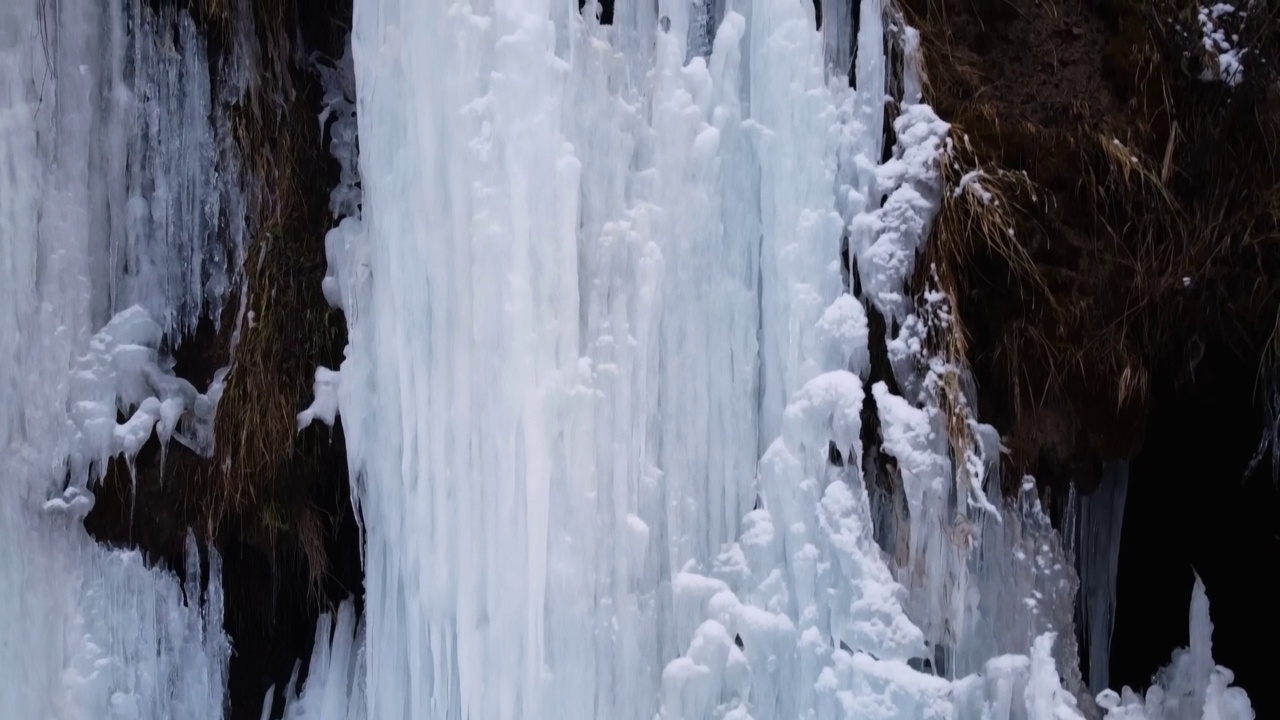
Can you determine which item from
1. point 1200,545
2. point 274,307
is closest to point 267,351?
point 274,307

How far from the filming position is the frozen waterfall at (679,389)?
2818 millimetres

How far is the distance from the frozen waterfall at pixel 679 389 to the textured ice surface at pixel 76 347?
34.0 inches

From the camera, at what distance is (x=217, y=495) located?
3.29 metres

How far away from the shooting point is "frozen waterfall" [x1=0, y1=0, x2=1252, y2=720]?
2.82m

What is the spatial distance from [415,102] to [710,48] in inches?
33.9

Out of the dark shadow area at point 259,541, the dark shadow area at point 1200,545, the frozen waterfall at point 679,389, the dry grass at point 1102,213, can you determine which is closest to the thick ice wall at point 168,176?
the dark shadow area at point 259,541

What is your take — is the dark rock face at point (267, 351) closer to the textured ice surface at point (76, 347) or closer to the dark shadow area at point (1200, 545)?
the textured ice surface at point (76, 347)

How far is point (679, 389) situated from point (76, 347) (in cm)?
196

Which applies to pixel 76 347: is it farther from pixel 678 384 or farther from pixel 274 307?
pixel 678 384

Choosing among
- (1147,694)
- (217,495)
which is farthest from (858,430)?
(217,495)

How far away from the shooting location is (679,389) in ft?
9.48

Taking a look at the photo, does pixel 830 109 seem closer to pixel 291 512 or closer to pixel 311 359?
pixel 311 359

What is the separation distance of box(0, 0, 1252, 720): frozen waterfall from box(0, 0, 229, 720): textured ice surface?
34.0 inches

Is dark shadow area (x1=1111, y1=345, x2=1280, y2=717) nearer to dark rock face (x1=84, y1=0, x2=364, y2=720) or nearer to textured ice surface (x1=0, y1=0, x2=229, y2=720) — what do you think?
dark rock face (x1=84, y1=0, x2=364, y2=720)
